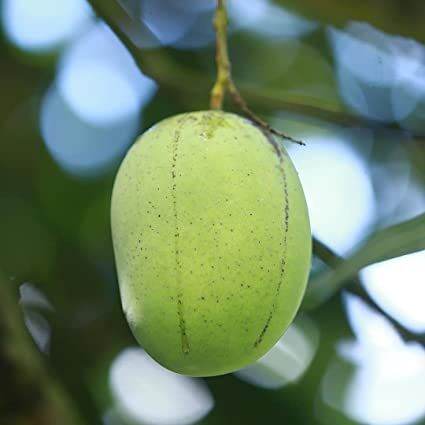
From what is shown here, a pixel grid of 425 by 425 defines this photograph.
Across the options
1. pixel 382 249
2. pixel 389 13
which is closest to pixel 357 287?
pixel 382 249

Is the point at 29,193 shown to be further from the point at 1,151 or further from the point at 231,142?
the point at 231,142

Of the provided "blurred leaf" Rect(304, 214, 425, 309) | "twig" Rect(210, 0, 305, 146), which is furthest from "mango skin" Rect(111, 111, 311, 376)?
"blurred leaf" Rect(304, 214, 425, 309)

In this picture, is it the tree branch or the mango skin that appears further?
the tree branch

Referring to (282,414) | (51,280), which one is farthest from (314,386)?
(51,280)

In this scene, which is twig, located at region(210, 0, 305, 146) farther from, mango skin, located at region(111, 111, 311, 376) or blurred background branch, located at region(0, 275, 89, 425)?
blurred background branch, located at region(0, 275, 89, 425)

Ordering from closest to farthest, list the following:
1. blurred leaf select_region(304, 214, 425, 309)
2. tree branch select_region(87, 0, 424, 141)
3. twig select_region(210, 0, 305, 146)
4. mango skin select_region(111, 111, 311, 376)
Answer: mango skin select_region(111, 111, 311, 376), twig select_region(210, 0, 305, 146), blurred leaf select_region(304, 214, 425, 309), tree branch select_region(87, 0, 424, 141)

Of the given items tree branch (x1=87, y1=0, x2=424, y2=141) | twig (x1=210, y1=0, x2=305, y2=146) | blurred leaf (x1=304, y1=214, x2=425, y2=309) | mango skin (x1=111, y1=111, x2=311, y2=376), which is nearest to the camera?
mango skin (x1=111, y1=111, x2=311, y2=376)

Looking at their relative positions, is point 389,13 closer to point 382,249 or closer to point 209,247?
point 382,249
